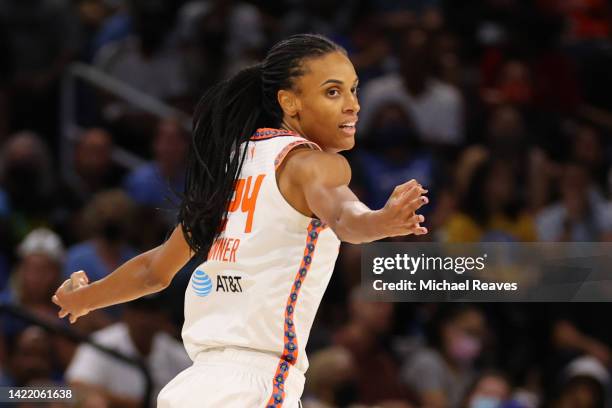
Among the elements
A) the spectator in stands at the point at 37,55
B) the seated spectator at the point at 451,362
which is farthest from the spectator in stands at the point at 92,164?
the seated spectator at the point at 451,362

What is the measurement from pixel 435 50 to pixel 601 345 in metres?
2.97

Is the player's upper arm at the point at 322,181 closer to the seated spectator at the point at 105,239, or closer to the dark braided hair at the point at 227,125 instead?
the dark braided hair at the point at 227,125

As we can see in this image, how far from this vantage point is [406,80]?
8477mm

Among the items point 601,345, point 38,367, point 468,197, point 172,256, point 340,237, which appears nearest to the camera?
point 340,237

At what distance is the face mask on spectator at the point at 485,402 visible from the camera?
20.7ft

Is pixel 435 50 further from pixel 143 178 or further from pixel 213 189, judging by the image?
pixel 213 189

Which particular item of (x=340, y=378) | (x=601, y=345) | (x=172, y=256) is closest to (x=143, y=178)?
(x=340, y=378)

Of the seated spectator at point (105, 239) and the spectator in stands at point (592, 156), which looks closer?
the seated spectator at point (105, 239)

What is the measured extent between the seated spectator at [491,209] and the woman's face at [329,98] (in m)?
3.80

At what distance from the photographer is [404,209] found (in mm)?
2898

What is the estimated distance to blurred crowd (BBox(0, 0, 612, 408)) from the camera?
6480 millimetres

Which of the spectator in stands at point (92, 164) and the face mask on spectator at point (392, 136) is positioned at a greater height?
the face mask on spectator at point (392, 136)

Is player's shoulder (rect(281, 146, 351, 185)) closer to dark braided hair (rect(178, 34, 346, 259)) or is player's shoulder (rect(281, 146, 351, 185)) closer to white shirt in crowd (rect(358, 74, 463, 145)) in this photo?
dark braided hair (rect(178, 34, 346, 259))

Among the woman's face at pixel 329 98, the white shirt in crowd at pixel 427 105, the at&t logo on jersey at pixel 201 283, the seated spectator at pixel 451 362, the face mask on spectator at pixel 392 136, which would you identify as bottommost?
the at&t logo on jersey at pixel 201 283
